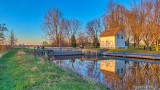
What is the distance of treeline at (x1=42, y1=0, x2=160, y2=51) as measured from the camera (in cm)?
2983

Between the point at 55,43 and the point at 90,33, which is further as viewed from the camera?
the point at 90,33

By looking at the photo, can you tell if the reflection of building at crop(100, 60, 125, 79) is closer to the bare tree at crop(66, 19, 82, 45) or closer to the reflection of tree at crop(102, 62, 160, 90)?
the reflection of tree at crop(102, 62, 160, 90)

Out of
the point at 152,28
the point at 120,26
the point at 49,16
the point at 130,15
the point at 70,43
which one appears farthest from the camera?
the point at 70,43

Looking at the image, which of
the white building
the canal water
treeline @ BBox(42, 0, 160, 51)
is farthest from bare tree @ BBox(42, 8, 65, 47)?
the canal water

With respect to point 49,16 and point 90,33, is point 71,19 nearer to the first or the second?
point 90,33

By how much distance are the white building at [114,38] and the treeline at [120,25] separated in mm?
1416

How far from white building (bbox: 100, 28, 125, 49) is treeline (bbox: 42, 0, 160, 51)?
1.42 metres

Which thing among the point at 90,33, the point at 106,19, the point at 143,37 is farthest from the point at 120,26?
the point at 90,33

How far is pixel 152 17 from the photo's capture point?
29766mm

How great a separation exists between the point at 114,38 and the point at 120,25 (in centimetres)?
421

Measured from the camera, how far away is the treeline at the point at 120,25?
29.8 metres

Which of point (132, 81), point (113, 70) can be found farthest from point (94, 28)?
point (132, 81)

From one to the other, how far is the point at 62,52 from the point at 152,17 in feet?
59.6

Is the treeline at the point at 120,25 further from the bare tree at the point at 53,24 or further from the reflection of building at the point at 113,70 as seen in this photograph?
the reflection of building at the point at 113,70
